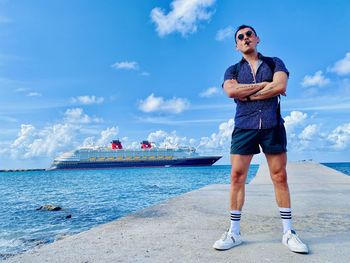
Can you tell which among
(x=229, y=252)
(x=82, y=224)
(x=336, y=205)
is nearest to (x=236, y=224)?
(x=229, y=252)

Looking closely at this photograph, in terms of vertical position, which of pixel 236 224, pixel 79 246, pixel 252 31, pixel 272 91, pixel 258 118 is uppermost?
pixel 252 31

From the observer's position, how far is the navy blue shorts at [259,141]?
259 centimetres

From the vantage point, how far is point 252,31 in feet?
8.80

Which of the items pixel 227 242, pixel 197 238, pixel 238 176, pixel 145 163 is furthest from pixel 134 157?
pixel 227 242

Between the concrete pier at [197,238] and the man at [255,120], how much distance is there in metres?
0.23

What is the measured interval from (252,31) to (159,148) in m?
69.1

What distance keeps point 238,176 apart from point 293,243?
64 centimetres

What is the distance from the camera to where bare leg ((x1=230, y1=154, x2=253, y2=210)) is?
267cm

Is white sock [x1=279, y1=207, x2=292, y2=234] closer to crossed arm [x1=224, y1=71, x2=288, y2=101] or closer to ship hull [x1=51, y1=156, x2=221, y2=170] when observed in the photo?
crossed arm [x1=224, y1=71, x2=288, y2=101]

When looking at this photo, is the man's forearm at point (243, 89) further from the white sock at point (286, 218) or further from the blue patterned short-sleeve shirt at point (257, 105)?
the white sock at point (286, 218)

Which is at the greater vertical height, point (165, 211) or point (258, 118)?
point (258, 118)

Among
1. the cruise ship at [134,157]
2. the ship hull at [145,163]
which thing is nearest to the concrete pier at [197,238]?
the cruise ship at [134,157]

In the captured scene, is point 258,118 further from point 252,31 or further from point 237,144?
point 252,31

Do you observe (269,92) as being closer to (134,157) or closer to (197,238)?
(197,238)
